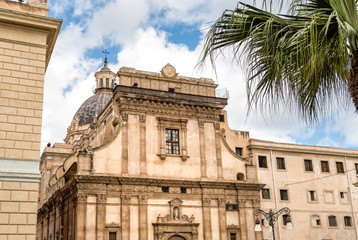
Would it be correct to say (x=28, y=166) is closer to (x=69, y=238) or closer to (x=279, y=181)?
(x=69, y=238)

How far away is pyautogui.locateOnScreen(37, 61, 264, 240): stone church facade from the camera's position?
2920 cm

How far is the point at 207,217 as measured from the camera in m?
31.4

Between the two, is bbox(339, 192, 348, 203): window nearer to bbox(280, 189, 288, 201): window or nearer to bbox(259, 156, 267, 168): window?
bbox(280, 189, 288, 201): window

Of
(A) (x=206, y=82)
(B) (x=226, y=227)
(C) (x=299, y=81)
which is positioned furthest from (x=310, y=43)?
(A) (x=206, y=82)

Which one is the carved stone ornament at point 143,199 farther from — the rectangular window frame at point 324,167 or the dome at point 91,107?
the dome at point 91,107

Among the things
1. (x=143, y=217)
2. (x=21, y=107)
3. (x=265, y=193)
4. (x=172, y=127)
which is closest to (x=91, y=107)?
(x=172, y=127)

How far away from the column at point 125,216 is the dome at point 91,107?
1268 inches

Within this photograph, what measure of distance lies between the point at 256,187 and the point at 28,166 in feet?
76.7

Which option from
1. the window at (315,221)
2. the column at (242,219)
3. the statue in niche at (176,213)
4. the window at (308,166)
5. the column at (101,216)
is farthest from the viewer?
the window at (308,166)

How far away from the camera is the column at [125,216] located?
28984 millimetres

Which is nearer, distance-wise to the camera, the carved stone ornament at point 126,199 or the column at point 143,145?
the carved stone ornament at point 126,199

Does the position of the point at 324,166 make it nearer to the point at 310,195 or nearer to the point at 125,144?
Answer: the point at 310,195

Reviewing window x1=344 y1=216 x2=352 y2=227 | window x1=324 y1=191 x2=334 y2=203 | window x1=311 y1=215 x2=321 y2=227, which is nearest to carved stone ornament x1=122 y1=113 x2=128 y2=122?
window x1=311 y1=215 x2=321 y2=227

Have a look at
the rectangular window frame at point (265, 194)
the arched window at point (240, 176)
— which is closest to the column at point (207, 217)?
the arched window at point (240, 176)
